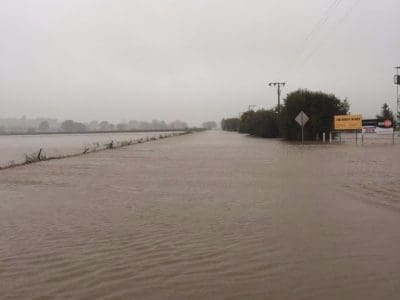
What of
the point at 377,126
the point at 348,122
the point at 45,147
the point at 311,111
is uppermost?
the point at 311,111

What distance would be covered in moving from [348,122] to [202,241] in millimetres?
39836

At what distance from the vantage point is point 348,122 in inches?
1746

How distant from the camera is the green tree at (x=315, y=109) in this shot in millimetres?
50031

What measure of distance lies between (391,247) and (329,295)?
2.26m

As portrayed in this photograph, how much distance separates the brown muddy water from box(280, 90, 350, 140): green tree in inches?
1445

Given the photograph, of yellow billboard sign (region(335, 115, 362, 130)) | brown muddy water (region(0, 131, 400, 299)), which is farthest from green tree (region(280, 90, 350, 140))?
brown muddy water (region(0, 131, 400, 299))

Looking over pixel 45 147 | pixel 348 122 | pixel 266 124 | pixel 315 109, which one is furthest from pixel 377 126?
pixel 45 147

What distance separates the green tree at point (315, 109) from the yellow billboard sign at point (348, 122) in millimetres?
4878

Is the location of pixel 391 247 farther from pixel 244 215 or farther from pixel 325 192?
pixel 325 192

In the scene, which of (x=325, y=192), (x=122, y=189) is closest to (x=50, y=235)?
(x=122, y=189)

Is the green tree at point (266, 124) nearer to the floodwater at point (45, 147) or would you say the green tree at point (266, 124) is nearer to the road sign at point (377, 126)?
the floodwater at point (45, 147)

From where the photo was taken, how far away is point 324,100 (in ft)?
165

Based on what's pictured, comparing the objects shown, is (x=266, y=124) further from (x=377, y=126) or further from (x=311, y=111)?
(x=377, y=126)

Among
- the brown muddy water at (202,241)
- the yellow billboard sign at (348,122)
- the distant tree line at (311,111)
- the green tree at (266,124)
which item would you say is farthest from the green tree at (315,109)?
the brown muddy water at (202,241)
